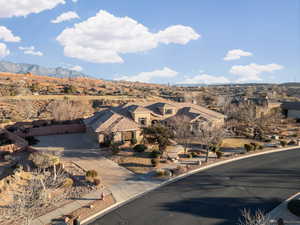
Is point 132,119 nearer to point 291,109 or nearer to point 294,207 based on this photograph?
point 294,207

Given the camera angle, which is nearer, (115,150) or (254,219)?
(254,219)

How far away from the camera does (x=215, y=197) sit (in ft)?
58.5

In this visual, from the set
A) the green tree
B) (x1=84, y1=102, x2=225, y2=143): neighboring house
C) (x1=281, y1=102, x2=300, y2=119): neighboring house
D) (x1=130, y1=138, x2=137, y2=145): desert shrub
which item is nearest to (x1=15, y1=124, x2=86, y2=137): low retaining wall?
(x1=84, y1=102, x2=225, y2=143): neighboring house

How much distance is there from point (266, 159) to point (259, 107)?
103ft

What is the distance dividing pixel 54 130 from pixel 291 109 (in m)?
63.3

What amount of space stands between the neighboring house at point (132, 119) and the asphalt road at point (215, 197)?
563 inches

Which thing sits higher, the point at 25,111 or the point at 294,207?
the point at 25,111

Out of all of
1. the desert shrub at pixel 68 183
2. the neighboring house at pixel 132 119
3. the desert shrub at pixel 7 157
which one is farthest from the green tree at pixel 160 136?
the desert shrub at pixel 7 157

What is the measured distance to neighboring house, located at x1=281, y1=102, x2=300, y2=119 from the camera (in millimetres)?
56062

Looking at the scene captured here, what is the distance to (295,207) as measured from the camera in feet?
49.0

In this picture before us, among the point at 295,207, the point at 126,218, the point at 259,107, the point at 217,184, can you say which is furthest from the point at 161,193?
the point at 259,107

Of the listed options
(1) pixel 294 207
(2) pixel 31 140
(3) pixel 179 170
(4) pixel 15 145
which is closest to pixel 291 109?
(3) pixel 179 170

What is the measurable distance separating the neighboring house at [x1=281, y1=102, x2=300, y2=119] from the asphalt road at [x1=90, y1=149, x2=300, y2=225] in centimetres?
3870

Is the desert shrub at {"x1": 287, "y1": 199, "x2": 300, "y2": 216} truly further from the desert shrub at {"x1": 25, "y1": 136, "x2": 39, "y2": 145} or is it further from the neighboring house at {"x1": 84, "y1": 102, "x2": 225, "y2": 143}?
the desert shrub at {"x1": 25, "y1": 136, "x2": 39, "y2": 145}
